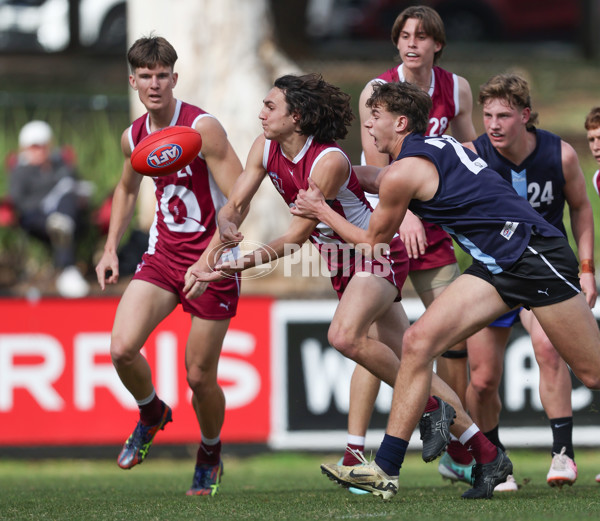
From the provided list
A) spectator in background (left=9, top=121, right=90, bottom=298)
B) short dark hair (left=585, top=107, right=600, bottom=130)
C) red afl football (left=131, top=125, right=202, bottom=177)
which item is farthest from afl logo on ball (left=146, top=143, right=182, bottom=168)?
spectator in background (left=9, top=121, right=90, bottom=298)

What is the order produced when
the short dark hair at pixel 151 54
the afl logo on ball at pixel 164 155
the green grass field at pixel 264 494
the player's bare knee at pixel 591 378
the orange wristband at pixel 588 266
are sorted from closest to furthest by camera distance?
the green grass field at pixel 264 494 → the player's bare knee at pixel 591 378 → the afl logo on ball at pixel 164 155 → the short dark hair at pixel 151 54 → the orange wristband at pixel 588 266

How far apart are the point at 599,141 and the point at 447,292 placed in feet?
5.45

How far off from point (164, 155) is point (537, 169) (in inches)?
85.7

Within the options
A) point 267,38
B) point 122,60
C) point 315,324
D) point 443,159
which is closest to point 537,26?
point 122,60

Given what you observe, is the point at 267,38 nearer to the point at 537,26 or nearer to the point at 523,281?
the point at 523,281

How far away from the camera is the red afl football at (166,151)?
6125 mm

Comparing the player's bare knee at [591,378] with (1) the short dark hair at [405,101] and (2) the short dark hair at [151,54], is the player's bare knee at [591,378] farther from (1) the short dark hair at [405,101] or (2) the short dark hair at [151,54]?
(2) the short dark hair at [151,54]

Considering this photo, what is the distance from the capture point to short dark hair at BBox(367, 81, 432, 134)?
5754mm

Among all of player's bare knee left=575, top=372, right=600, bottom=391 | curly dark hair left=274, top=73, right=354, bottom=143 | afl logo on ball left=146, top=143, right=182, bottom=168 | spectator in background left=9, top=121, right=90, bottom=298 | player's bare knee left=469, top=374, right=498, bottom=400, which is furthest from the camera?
spectator in background left=9, top=121, right=90, bottom=298

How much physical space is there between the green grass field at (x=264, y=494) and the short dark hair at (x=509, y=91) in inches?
88.3

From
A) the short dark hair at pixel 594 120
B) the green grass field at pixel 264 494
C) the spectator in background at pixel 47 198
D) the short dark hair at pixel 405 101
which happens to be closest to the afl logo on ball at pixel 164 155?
the short dark hair at pixel 405 101

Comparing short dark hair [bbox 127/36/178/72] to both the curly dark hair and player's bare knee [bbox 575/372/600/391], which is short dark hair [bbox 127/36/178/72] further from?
player's bare knee [bbox 575/372/600/391]

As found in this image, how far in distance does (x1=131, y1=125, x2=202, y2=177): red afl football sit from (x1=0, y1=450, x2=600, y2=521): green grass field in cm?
191

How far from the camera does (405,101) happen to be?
575cm
